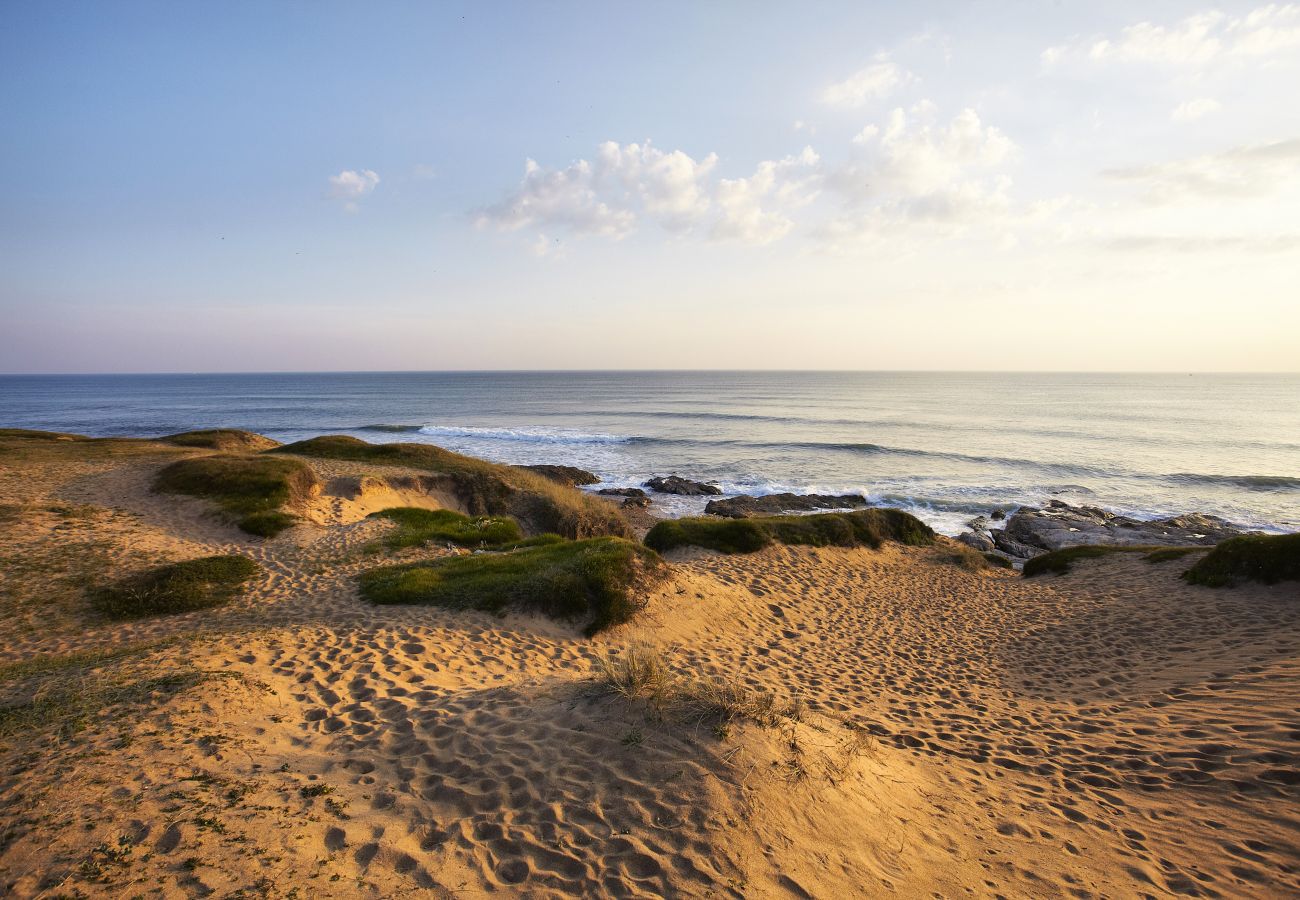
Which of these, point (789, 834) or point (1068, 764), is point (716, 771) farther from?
point (1068, 764)

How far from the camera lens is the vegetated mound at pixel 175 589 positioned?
11383mm

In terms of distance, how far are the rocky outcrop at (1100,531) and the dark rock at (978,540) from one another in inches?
14.7

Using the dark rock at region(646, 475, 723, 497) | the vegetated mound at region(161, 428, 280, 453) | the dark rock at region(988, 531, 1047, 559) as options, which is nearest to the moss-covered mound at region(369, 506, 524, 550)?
the vegetated mound at region(161, 428, 280, 453)

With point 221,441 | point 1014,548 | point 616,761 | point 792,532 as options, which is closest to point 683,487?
point 792,532

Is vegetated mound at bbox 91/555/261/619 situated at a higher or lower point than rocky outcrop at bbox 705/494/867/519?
higher

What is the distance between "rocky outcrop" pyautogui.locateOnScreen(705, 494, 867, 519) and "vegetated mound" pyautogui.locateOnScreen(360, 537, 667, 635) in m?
16.7

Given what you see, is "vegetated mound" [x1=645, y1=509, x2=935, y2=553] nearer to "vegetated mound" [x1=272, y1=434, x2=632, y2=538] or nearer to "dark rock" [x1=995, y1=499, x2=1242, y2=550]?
"vegetated mound" [x1=272, y1=434, x2=632, y2=538]

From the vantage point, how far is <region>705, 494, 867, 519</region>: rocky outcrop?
30.8m

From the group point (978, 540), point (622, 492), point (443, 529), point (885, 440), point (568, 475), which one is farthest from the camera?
point (885, 440)

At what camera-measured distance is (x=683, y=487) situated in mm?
36688

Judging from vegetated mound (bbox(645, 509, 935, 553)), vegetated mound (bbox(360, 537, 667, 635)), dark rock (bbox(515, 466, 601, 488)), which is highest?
vegetated mound (bbox(360, 537, 667, 635))

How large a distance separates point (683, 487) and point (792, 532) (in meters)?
17.1

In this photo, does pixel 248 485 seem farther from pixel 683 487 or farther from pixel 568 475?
pixel 683 487

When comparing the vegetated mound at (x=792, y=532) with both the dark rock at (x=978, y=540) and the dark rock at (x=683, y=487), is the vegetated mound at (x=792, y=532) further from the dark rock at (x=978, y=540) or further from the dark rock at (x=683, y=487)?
the dark rock at (x=683, y=487)
